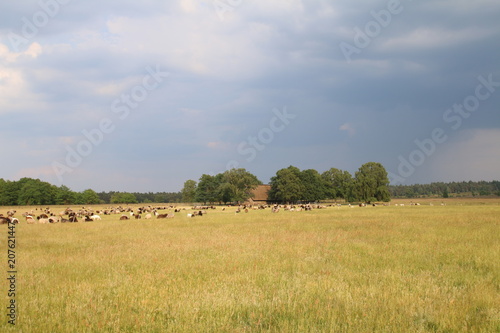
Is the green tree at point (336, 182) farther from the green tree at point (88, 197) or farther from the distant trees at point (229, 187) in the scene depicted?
the green tree at point (88, 197)

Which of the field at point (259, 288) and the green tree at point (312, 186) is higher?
the green tree at point (312, 186)

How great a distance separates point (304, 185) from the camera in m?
119

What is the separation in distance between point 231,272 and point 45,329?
5621 mm

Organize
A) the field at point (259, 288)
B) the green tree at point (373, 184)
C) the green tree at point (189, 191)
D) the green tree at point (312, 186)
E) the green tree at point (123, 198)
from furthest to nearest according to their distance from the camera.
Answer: the green tree at point (123, 198) → the green tree at point (189, 191) → the green tree at point (312, 186) → the green tree at point (373, 184) → the field at point (259, 288)

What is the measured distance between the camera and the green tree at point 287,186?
113938 millimetres

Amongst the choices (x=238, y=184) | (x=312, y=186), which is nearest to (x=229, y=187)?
→ (x=238, y=184)

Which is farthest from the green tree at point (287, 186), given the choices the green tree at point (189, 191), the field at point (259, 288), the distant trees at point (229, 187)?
the field at point (259, 288)

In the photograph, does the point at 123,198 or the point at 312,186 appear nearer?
Result: the point at 312,186

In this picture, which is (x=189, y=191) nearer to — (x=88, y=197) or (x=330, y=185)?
(x=88, y=197)

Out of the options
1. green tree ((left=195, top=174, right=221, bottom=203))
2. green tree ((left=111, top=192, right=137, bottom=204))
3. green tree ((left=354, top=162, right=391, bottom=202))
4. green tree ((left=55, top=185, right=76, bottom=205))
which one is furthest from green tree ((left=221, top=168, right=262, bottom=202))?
green tree ((left=111, top=192, right=137, bottom=204))

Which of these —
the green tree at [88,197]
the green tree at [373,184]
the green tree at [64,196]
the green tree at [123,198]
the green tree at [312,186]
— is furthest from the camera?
the green tree at [123,198]

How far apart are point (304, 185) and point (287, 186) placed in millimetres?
7920

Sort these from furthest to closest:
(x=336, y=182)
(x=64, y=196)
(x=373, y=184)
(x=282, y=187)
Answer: (x=64, y=196) < (x=336, y=182) < (x=282, y=187) < (x=373, y=184)

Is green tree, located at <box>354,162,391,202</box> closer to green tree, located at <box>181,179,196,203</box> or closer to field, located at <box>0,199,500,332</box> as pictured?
green tree, located at <box>181,179,196,203</box>
